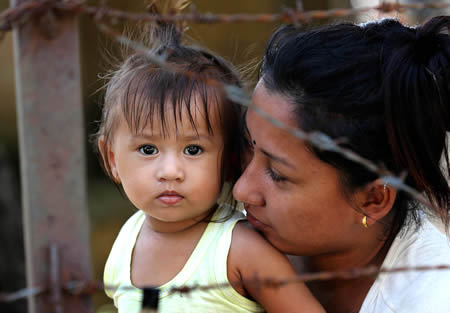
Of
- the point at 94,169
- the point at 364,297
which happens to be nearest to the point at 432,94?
the point at 364,297

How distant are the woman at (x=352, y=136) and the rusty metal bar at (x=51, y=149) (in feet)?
1.88

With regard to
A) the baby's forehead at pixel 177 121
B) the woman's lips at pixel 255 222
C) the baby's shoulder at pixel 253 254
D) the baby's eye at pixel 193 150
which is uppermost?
the baby's forehead at pixel 177 121

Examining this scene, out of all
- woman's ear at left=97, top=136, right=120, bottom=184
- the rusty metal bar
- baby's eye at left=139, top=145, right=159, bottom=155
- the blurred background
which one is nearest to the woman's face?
baby's eye at left=139, top=145, right=159, bottom=155

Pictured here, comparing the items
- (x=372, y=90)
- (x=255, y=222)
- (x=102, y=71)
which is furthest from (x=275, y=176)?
(x=102, y=71)

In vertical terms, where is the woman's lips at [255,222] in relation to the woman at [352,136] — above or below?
below

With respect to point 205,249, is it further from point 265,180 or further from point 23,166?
point 23,166

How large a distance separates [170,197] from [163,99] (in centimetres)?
22

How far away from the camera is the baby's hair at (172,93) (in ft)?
4.82

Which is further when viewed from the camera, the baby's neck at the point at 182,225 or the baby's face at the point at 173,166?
the baby's neck at the point at 182,225

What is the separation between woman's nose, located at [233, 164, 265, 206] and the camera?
1426 millimetres

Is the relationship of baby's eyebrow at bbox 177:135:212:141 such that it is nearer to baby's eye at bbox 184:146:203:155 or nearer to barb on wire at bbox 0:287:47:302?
baby's eye at bbox 184:146:203:155

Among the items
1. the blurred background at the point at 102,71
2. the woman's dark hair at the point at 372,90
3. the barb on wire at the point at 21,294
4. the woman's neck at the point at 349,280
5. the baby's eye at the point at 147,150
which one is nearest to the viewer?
the barb on wire at the point at 21,294

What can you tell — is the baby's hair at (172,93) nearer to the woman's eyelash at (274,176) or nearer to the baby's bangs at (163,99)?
the baby's bangs at (163,99)

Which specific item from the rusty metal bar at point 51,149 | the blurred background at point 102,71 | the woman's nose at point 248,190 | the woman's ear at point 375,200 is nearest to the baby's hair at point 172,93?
the woman's nose at point 248,190
